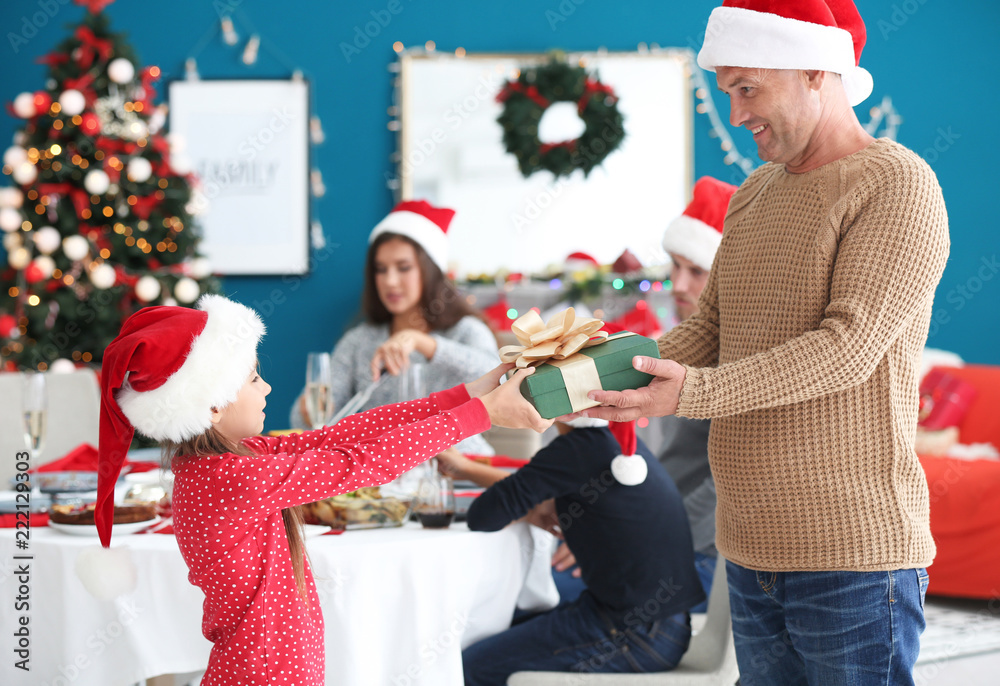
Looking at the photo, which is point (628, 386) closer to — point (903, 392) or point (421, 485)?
point (903, 392)

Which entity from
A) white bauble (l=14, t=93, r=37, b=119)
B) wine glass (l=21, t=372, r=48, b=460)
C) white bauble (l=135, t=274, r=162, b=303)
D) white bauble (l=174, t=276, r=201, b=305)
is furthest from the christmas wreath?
wine glass (l=21, t=372, r=48, b=460)

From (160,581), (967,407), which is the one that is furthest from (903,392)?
(967,407)

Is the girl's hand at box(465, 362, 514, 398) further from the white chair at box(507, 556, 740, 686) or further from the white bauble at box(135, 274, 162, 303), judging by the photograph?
the white bauble at box(135, 274, 162, 303)

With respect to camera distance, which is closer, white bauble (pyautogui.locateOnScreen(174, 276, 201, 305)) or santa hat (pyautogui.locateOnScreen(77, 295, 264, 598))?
santa hat (pyautogui.locateOnScreen(77, 295, 264, 598))

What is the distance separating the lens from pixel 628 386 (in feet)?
4.25

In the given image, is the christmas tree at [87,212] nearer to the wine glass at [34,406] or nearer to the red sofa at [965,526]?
the wine glass at [34,406]

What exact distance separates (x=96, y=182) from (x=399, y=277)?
2059 millimetres

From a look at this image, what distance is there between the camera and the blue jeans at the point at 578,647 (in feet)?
5.83

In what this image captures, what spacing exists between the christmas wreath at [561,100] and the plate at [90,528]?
3697 millimetres

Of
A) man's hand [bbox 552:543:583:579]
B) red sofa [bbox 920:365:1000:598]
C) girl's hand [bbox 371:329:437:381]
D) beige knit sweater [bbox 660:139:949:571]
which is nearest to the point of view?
beige knit sweater [bbox 660:139:949:571]

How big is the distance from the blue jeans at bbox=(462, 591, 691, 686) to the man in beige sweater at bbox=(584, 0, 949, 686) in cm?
49

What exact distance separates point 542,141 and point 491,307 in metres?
1.00

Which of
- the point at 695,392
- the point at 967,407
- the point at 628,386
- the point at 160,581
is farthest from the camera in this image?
the point at 967,407

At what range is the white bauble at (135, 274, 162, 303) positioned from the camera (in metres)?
4.20
